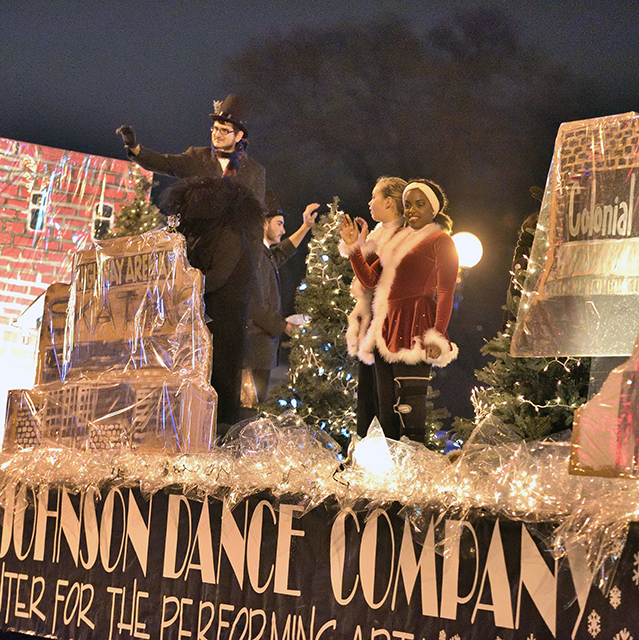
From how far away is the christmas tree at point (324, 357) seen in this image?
4676 mm

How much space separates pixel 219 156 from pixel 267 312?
1.01 m

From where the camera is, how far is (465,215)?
278 inches

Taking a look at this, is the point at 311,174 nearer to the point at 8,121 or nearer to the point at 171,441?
the point at 8,121

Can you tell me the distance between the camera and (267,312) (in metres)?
5.07

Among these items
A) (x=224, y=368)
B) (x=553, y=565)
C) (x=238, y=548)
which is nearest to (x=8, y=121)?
(x=224, y=368)

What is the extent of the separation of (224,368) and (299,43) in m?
4.05

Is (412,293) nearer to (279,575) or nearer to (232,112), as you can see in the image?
(279,575)

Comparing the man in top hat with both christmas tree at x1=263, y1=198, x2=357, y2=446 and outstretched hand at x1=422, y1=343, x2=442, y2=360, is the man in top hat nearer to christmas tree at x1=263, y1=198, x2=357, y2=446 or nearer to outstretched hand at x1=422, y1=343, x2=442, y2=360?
christmas tree at x1=263, y1=198, x2=357, y2=446

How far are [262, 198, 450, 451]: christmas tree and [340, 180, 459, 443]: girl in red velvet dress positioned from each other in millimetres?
1412

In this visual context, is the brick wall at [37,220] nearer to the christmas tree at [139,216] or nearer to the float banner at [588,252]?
the christmas tree at [139,216]

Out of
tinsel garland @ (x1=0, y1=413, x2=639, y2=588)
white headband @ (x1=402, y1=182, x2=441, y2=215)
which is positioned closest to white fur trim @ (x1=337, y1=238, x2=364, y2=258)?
white headband @ (x1=402, y1=182, x2=441, y2=215)

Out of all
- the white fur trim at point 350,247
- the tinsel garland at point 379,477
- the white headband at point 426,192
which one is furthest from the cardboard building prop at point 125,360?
the white headband at point 426,192

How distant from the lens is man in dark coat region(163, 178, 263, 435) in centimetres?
439

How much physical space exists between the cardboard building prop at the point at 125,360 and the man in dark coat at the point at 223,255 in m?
1.13
